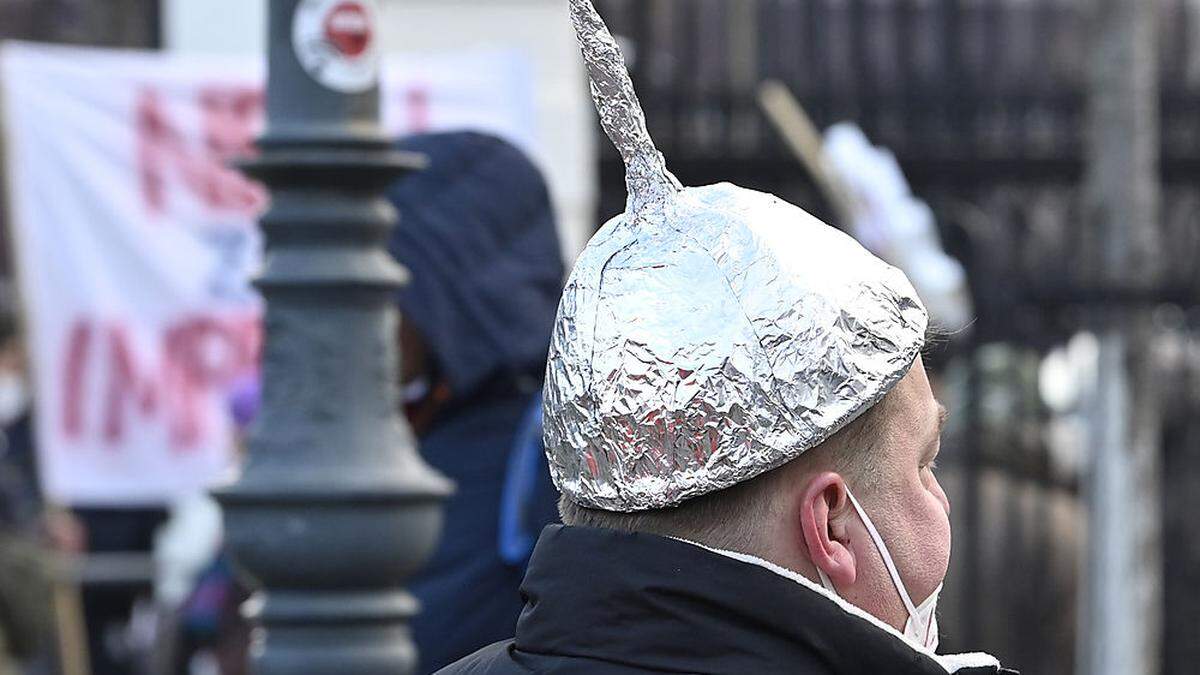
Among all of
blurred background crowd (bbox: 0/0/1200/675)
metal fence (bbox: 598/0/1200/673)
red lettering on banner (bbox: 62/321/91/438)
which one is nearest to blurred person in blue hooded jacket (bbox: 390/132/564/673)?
blurred background crowd (bbox: 0/0/1200/675)

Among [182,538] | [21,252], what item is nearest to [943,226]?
[21,252]

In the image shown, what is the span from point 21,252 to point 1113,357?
338 cm

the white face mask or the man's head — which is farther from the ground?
the man's head

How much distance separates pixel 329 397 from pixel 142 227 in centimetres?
332

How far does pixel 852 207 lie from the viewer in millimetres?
7168

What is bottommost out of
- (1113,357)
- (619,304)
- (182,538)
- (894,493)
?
(182,538)

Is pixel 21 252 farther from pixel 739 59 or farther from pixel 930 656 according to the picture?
pixel 930 656

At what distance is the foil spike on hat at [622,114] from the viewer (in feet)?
7.20

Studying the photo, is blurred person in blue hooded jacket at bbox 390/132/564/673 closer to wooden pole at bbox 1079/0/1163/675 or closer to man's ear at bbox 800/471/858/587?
man's ear at bbox 800/471/858/587

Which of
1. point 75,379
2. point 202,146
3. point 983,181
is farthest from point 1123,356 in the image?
point 75,379

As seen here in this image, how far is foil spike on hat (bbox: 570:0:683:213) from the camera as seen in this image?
2193mm

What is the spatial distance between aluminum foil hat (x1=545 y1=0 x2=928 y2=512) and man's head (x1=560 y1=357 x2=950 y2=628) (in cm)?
3

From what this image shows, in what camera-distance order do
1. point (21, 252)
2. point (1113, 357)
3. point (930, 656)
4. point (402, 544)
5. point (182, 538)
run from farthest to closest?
point (182, 538), point (1113, 357), point (21, 252), point (402, 544), point (930, 656)

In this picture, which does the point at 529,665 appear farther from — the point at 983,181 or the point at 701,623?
the point at 983,181
